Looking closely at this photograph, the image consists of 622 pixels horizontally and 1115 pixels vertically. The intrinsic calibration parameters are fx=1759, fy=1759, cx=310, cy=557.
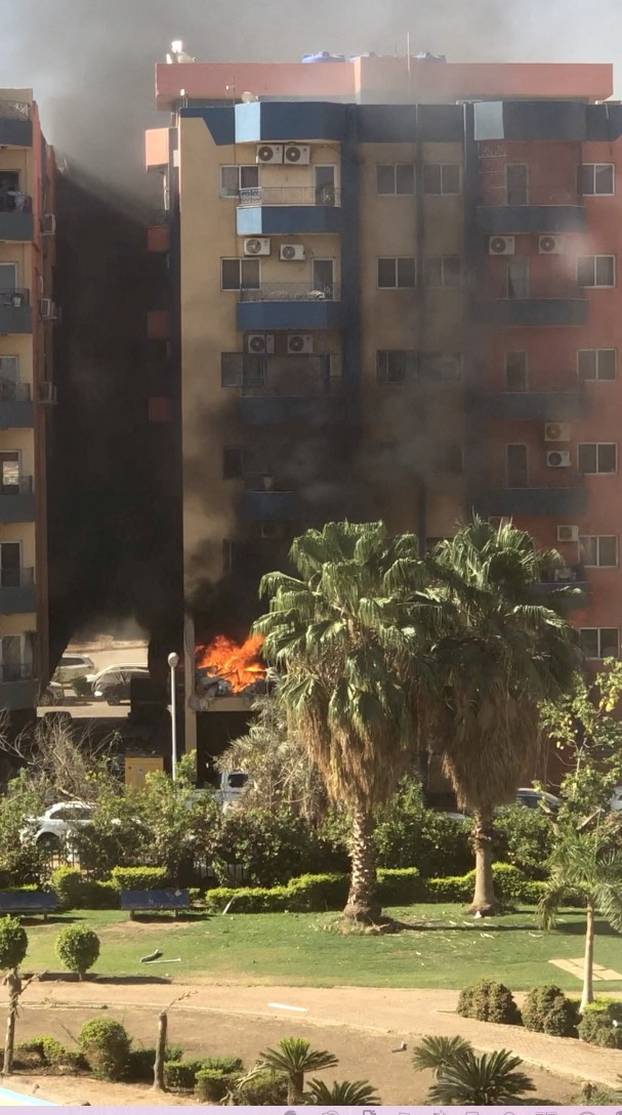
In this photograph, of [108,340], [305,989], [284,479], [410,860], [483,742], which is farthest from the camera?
[108,340]

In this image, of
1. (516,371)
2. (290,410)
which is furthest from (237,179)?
(516,371)

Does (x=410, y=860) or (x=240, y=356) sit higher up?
(x=240, y=356)

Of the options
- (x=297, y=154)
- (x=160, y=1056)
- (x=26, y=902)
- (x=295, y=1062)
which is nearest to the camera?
(x=295, y=1062)

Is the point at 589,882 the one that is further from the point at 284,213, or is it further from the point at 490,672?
the point at 284,213

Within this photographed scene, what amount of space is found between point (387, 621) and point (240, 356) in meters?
14.6

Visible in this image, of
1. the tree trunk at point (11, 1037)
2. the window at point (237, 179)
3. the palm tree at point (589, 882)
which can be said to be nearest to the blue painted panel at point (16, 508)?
the window at point (237, 179)

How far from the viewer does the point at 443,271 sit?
1523 inches

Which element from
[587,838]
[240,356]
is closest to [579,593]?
[587,838]

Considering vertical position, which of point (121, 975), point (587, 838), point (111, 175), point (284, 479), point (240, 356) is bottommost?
point (121, 975)

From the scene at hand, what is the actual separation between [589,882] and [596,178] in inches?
837

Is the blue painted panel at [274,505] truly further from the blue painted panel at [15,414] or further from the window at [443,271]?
the window at [443,271]

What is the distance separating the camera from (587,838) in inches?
960

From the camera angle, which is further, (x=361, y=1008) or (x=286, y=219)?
(x=286, y=219)

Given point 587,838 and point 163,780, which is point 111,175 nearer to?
point 163,780
